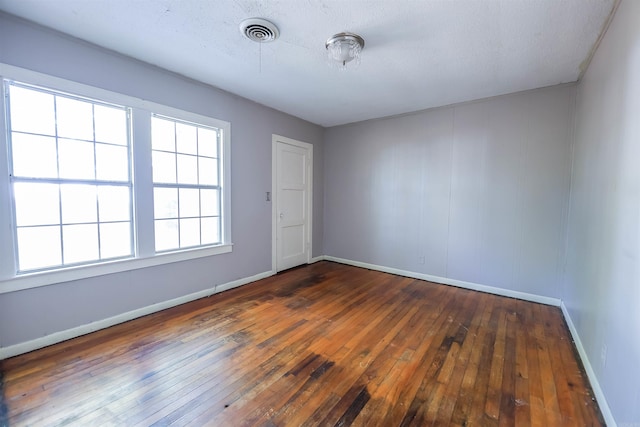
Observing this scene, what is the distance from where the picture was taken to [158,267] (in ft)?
9.30

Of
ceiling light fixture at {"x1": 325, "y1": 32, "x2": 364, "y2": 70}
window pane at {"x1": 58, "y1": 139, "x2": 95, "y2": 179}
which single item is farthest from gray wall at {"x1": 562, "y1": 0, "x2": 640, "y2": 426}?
window pane at {"x1": 58, "y1": 139, "x2": 95, "y2": 179}

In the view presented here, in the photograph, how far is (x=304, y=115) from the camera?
4.33 m

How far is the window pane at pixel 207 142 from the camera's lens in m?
3.21

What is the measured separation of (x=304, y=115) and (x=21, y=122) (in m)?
3.23

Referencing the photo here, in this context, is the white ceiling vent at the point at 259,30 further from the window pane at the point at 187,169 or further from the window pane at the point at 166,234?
the window pane at the point at 166,234

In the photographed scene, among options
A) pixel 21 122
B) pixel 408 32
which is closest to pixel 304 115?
pixel 408 32

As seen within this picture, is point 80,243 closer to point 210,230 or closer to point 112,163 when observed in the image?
point 112,163

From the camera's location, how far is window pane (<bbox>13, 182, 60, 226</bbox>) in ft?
6.69

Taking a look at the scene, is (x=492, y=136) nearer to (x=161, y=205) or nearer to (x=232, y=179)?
(x=232, y=179)

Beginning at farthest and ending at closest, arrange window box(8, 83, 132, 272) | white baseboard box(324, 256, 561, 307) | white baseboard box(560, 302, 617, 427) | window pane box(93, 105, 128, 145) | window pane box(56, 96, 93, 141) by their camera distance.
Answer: white baseboard box(324, 256, 561, 307)
window pane box(93, 105, 128, 145)
window pane box(56, 96, 93, 141)
window box(8, 83, 132, 272)
white baseboard box(560, 302, 617, 427)

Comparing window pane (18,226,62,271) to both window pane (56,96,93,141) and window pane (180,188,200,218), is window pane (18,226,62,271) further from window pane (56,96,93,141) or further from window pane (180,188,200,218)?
window pane (180,188,200,218)

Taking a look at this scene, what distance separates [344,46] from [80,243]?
291 centimetres

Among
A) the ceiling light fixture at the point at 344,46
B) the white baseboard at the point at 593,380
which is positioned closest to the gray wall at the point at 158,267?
the ceiling light fixture at the point at 344,46

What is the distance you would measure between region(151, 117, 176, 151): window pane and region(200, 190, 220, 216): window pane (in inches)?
25.0
